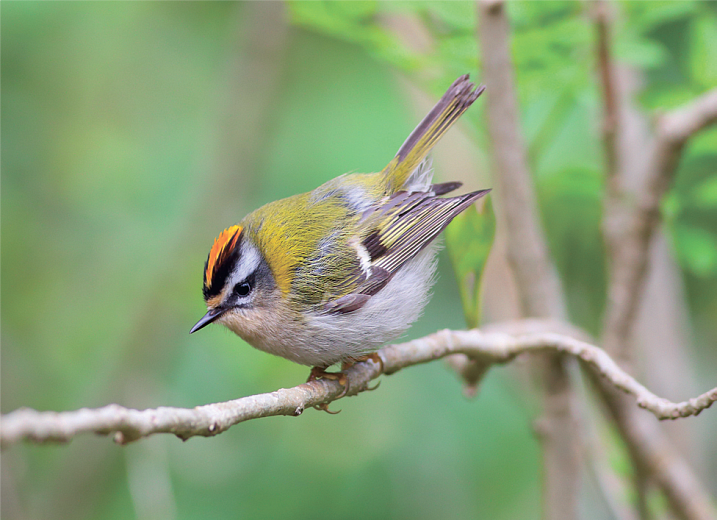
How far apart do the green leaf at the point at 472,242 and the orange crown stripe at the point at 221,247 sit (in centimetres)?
81

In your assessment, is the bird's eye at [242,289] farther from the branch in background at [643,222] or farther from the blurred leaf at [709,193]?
the blurred leaf at [709,193]

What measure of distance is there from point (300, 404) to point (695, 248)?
6.29ft

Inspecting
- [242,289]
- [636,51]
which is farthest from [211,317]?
[636,51]

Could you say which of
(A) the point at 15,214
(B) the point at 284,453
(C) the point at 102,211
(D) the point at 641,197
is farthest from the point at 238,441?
(D) the point at 641,197

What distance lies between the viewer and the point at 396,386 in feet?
15.0

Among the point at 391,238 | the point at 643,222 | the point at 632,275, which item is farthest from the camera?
the point at 391,238

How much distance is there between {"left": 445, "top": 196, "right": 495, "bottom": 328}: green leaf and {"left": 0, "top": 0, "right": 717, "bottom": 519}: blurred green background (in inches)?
35.9

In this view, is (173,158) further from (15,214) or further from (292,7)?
(292,7)

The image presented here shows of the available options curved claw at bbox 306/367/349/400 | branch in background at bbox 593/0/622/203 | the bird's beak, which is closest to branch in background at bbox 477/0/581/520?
branch in background at bbox 593/0/622/203

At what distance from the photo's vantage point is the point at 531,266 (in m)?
2.69

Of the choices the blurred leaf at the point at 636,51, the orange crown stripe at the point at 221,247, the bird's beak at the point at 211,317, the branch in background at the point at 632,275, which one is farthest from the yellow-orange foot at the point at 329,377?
the blurred leaf at the point at 636,51

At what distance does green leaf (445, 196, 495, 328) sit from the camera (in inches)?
83.6

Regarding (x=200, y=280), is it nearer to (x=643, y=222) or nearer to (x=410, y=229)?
(x=410, y=229)

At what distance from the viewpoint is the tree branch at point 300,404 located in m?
1.07
